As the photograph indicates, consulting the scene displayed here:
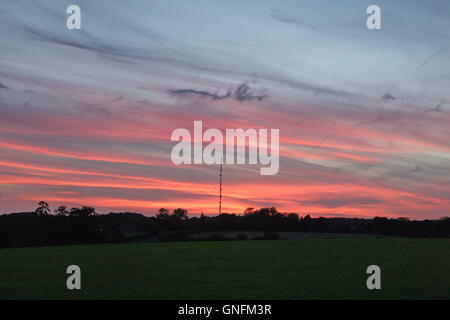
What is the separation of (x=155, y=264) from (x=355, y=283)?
61.8ft

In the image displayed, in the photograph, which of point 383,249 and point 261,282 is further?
point 383,249

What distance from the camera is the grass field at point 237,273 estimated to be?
3228 centimetres

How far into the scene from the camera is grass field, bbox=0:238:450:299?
1271 inches

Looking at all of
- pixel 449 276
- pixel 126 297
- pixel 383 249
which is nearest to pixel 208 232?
pixel 383 249

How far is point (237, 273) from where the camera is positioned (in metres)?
41.8

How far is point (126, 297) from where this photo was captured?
1214 inches

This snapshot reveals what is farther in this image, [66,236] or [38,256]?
[66,236]
